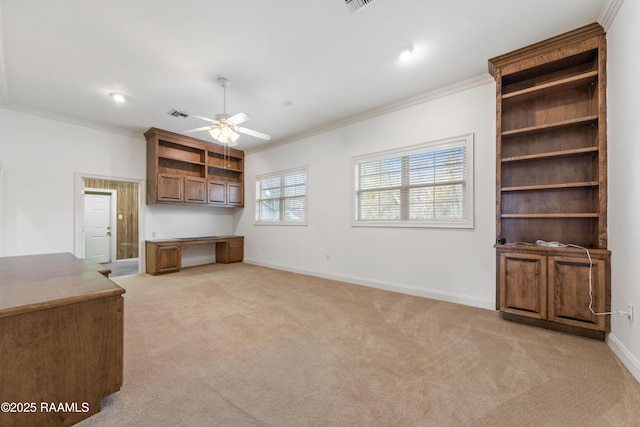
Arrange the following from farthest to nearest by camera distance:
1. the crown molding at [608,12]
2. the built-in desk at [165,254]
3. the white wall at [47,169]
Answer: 1. the built-in desk at [165,254]
2. the white wall at [47,169]
3. the crown molding at [608,12]

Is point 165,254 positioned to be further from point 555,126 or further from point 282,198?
point 555,126

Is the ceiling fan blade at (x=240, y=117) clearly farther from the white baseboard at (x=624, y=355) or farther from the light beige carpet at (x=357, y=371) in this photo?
the white baseboard at (x=624, y=355)

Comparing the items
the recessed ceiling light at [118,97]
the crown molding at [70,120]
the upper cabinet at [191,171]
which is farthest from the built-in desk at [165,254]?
the recessed ceiling light at [118,97]

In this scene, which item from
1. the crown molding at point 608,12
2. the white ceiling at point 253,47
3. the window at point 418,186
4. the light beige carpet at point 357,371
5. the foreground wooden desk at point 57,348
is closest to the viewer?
the foreground wooden desk at point 57,348

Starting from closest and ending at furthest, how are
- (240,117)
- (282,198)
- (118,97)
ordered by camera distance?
1. (240,117)
2. (118,97)
3. (282,198)

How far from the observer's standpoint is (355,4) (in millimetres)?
2135

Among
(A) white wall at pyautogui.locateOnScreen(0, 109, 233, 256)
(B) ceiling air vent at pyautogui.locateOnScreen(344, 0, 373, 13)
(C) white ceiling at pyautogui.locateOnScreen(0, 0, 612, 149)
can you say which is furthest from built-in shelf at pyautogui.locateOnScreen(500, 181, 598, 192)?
(A) white wall at pyautogui.locateOnScreen(0, 109, 233, 256)

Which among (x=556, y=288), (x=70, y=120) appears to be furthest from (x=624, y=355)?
(x=70, y=120)

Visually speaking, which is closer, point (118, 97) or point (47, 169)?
point (118, 97)

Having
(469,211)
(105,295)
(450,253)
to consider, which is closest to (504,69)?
(469,211)

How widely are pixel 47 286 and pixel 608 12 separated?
462 cm

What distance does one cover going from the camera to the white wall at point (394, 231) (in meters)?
3.25

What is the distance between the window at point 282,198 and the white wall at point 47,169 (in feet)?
8.49

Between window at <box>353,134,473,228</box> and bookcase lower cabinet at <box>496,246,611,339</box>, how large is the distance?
0.78 metres
